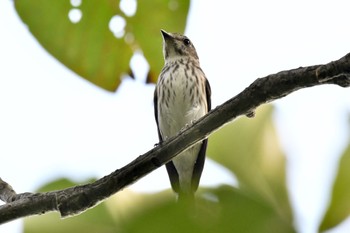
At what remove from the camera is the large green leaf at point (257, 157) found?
0.69 meters

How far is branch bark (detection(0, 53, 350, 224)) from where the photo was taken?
1395mm

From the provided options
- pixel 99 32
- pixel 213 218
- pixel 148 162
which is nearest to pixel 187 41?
pixel 148 162

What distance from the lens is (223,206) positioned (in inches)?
23.8

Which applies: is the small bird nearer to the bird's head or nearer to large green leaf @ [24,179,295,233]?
the bird's head

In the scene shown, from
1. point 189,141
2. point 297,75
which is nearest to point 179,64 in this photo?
point 189,141

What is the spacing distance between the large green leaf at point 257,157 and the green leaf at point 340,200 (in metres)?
0.06

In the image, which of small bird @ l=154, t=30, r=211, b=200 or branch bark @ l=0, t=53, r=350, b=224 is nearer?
branch bark @ l=0, t=53, r=350, b=224

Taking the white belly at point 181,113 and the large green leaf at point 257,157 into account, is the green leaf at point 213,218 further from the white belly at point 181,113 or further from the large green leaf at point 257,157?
the white belly at point 181,113

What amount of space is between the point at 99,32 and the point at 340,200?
0.88 metres

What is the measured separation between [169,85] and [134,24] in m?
3.92

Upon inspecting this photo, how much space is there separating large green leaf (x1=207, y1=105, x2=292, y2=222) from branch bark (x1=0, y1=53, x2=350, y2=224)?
31cm

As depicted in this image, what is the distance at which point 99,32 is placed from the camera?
1385 millimetres

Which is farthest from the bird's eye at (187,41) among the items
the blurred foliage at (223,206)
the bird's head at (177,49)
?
the blurred foliage at (223,206)

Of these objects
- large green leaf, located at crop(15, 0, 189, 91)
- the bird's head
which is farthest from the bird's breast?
large green leaf, located at crop(15, 0, 189, 91)
